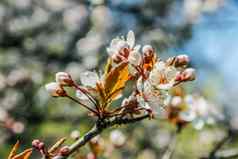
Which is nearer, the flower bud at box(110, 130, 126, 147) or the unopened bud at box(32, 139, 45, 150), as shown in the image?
the unopened bud at box(32, 139, 45, 150)

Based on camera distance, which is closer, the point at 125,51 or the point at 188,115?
the point at 125,51

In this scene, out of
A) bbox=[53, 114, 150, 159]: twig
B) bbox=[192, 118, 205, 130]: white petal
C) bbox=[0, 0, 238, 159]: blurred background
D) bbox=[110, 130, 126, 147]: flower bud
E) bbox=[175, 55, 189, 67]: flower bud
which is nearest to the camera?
bbox=[53, 114, 150, 159]: twig

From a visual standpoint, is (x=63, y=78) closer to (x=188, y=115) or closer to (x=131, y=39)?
(x=131, y=39)

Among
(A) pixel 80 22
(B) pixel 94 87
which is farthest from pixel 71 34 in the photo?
(B) pixel 94 87

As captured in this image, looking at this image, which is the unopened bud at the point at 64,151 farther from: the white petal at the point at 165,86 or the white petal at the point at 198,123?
the white petal at the point at 198,123

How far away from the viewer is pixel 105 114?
4.44 feet

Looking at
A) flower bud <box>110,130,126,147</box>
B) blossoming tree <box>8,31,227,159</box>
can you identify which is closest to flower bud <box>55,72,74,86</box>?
blossoming tree <box>8,31,227,159</box>

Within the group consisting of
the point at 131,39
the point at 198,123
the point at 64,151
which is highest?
the point at 131,39

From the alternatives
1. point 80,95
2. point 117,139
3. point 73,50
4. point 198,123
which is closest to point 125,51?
point 80,95

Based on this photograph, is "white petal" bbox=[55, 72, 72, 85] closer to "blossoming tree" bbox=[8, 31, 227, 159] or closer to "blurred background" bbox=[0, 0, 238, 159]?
"blossoming tree" bbox=[8, 31, 227, 159]

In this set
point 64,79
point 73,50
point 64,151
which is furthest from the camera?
point 73,50

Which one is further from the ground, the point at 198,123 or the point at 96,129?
the point at 96,129

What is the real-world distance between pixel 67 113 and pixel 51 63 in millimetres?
454

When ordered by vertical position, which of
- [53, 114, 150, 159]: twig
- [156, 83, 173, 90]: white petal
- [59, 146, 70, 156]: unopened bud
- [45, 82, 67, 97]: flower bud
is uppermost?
[45, 82, 67, 97]: flower bud
